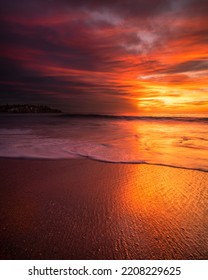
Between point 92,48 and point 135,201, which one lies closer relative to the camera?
point 135,201

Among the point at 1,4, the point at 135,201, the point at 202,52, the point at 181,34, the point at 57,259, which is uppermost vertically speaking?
the point at 1,4

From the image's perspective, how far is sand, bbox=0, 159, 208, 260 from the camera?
149 centimetres

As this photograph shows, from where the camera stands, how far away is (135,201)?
2.13 meters

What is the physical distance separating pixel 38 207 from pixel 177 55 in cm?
582

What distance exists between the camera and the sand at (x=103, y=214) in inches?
58.6

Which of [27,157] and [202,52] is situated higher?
[202,52]

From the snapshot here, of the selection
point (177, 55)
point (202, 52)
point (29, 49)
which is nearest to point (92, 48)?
point (29, 49)

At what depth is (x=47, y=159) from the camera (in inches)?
148

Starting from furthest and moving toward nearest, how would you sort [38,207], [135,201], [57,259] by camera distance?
[135,201], [38,207], [57,259]

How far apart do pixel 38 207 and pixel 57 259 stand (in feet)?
→ 2.06

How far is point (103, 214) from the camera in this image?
189 cm

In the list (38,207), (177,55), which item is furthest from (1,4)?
(38,207)

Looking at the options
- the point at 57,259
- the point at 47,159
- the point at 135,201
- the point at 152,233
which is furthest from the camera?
the point at 47,159

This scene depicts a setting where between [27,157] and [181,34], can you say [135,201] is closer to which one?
[27,157]
